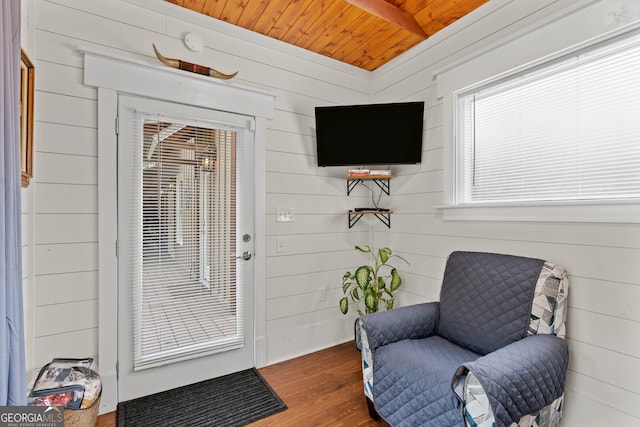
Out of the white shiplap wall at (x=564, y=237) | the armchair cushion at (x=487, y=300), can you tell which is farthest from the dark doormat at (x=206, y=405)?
the white shiplap wall at (x=564, y=237)

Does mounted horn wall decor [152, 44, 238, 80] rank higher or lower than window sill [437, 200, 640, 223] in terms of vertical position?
higher

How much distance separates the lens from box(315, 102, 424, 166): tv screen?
2.56 metres

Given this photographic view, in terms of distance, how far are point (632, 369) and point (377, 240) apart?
189cm

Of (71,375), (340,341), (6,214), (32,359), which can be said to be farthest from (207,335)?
(6,214)

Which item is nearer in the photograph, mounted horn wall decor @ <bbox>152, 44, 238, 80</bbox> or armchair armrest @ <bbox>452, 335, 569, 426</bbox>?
armchair armrest @ <bbox>452, 335, 569, 426</bbox>

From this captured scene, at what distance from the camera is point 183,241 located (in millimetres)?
2203

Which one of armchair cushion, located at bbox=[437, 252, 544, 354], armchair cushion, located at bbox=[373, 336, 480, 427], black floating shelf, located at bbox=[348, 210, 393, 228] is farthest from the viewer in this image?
black floating shelf, located at bbox=[348, 210, 393, 228]

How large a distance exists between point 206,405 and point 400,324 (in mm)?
1359

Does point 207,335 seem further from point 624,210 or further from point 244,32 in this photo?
point 624,210

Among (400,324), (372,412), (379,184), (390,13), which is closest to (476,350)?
(400,324)

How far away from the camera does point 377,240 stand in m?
3.06

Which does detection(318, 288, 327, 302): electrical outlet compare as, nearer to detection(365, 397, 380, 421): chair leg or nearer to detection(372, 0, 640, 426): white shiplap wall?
detection(372, 0, 640, 426): white shiplap wall

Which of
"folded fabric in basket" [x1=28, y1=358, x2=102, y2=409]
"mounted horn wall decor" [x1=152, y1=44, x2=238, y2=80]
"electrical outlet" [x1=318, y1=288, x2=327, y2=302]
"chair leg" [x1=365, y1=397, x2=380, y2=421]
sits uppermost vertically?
"mounted horn wall decor" [x1=152, y1=44, x2=238, y2=80]

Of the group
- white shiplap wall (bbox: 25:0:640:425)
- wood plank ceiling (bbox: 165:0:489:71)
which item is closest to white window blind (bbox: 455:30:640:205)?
white shiplap wall (bbox: 25:0:640:425)
